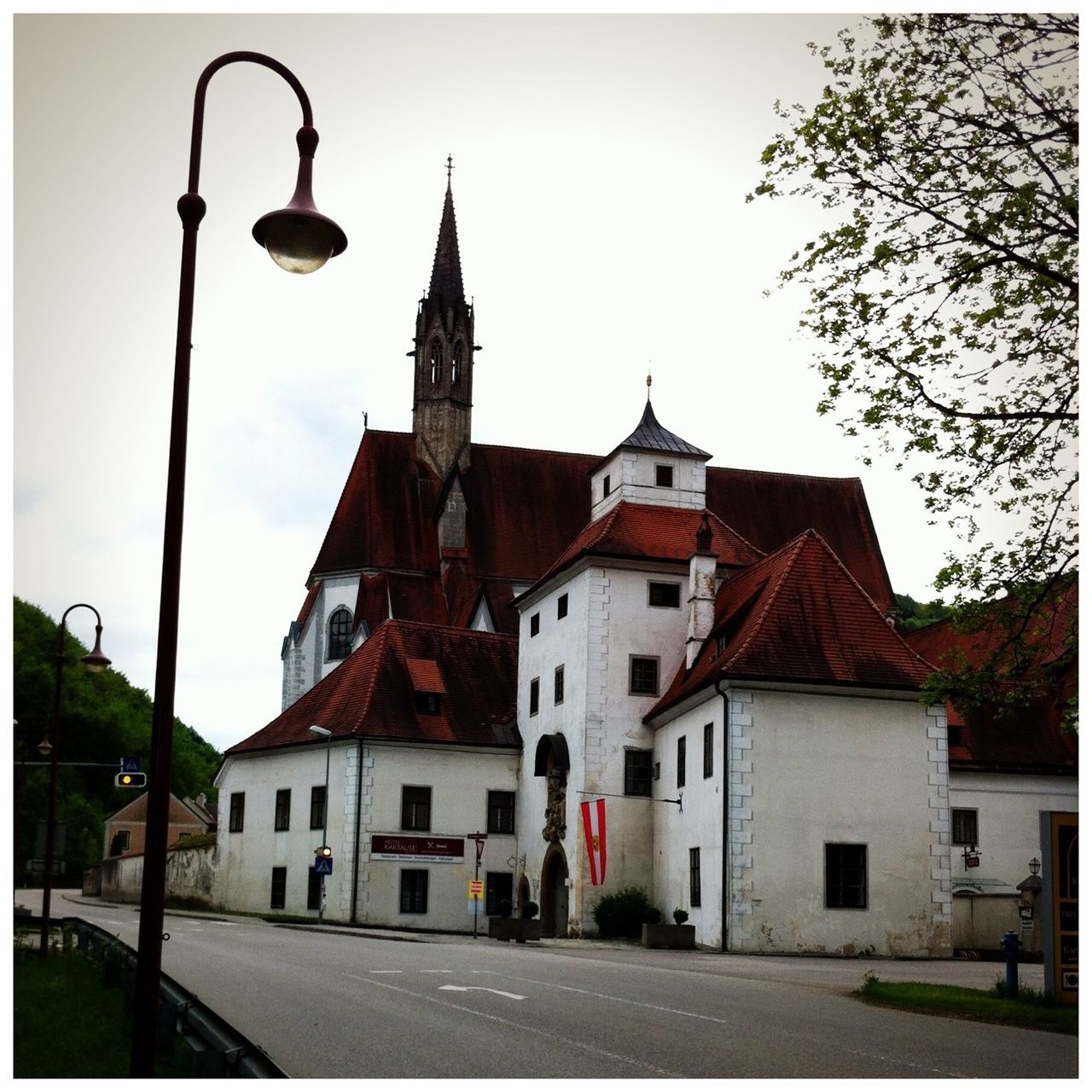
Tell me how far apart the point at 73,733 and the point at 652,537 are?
4816 centimetres

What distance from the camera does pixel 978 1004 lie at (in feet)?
59.8

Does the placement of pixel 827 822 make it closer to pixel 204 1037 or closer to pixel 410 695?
pixel 410 695

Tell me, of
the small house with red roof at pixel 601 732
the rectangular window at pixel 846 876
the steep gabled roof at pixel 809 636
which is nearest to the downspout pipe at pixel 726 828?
the small house with red roof at pixel 601 732

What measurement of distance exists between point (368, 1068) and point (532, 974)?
1034cm

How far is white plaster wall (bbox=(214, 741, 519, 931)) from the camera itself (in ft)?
152

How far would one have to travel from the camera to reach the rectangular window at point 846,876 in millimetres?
35562

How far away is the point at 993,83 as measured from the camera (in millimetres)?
16547

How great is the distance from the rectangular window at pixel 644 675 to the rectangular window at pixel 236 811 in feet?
52.0

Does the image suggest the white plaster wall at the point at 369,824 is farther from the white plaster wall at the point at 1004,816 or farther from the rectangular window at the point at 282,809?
the white plaster wall at the point at 1004,816

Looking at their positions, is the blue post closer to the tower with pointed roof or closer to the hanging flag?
the hanging flag

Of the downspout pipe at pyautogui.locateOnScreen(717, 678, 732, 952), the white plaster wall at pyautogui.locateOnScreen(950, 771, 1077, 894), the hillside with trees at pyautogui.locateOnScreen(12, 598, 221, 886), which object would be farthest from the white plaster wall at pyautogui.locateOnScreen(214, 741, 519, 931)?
the hillside with trees at pyautogui.locateOnScreen(12, 598, 221, 886)

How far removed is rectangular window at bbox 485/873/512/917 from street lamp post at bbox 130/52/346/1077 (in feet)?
126

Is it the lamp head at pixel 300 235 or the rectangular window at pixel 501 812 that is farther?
the rectangular window at pixel 501 812

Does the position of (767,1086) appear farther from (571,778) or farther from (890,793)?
(571,778)
